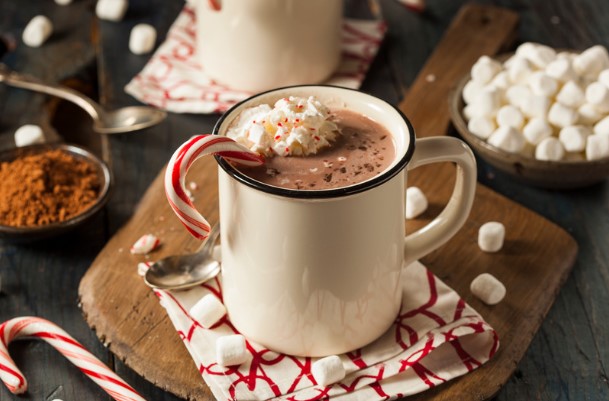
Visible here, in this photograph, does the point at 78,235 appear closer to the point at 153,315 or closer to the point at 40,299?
the point at 40,299

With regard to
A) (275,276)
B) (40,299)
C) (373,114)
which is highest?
(373,114)

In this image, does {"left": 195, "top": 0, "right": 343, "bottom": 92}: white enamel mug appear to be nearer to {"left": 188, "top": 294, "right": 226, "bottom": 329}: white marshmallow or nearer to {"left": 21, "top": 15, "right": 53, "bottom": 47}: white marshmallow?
{"left": 21, "top": 15, "right": 53, "bottom": 47}: white marshmallow

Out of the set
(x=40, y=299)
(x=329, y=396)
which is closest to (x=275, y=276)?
(x=329, y=396)

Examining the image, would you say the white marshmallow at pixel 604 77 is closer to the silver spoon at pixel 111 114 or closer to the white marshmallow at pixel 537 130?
the white marshmallow at pixel 537 130

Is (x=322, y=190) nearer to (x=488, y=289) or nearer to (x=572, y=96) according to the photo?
(x=488, y=289)

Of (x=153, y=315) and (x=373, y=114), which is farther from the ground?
(x=373, y=114)

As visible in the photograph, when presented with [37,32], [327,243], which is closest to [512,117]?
[327,243]

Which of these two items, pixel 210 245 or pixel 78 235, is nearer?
pixel 210 245
